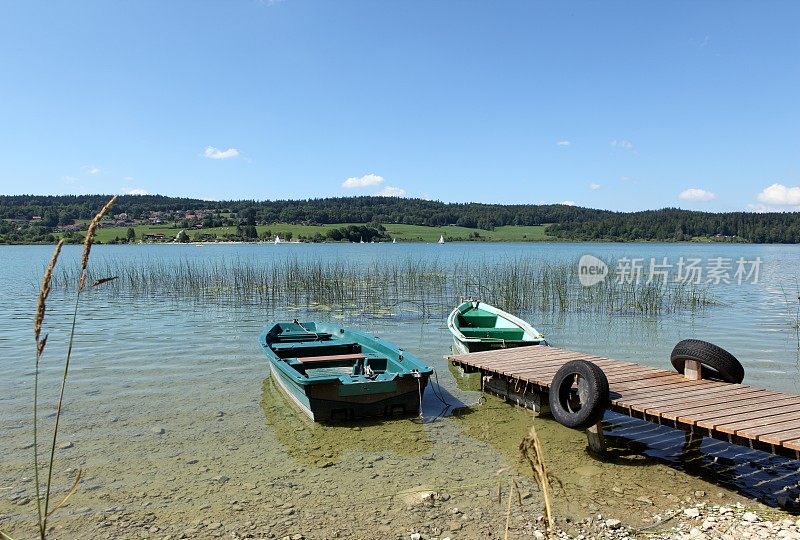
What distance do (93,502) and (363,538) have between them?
2.37 meters

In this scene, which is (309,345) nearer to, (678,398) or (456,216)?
(678,398)

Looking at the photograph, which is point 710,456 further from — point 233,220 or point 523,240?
point 233,220

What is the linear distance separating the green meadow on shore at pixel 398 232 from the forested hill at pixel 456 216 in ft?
7.71

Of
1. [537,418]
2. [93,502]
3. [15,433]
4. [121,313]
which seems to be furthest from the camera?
[121,313]

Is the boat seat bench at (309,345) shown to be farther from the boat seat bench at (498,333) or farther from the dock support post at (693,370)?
the dock support post at (693,370)

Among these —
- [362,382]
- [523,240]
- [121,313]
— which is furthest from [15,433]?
[523,240]

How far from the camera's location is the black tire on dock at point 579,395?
532cm

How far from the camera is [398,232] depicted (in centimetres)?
7206

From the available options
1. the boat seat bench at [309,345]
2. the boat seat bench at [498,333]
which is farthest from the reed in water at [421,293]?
the boat seat bench at [309,345]

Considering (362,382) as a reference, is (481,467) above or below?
below

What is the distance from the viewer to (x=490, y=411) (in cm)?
727

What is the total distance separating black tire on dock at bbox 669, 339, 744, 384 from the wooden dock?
6.6 inches

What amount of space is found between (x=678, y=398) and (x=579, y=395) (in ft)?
2.96

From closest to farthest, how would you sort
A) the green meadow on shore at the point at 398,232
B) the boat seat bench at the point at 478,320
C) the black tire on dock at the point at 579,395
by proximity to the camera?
the black tire on dock at the point at 579,395
the boat seat bench at the point at 478,320
the green meadow on shore at the point at 398,232
